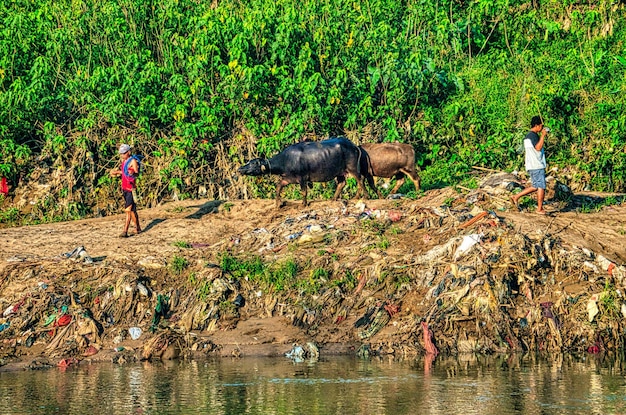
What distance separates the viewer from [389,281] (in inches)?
459

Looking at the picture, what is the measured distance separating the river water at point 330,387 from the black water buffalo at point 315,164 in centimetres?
448

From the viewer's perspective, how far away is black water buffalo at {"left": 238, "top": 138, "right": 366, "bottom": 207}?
1472 centimetres

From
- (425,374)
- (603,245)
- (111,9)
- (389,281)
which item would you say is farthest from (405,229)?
(111,9)

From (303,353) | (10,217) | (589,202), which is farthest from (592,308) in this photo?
(10,217)

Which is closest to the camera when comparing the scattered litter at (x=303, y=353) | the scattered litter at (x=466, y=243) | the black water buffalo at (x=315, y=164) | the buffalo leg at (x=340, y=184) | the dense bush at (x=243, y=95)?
the scattered litter at (x=303, y=353)

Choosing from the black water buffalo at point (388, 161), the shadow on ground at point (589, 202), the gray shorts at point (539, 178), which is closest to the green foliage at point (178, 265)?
the black water buffalo at point (388, 161)

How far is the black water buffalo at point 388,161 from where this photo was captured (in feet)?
50.2

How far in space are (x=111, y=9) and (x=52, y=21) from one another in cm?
109

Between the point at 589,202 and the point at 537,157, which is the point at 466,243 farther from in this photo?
the point at 589,202

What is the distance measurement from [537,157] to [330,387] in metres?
4.82

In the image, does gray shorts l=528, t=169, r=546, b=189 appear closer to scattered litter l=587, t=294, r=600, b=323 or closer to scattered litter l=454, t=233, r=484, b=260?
scattered litter l=454, t=233, r=484, b=260

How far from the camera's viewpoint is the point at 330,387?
9141 mm

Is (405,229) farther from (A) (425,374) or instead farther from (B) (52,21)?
(B) (52,21)

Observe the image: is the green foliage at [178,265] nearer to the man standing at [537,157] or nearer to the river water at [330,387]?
the river water at [330,387]
